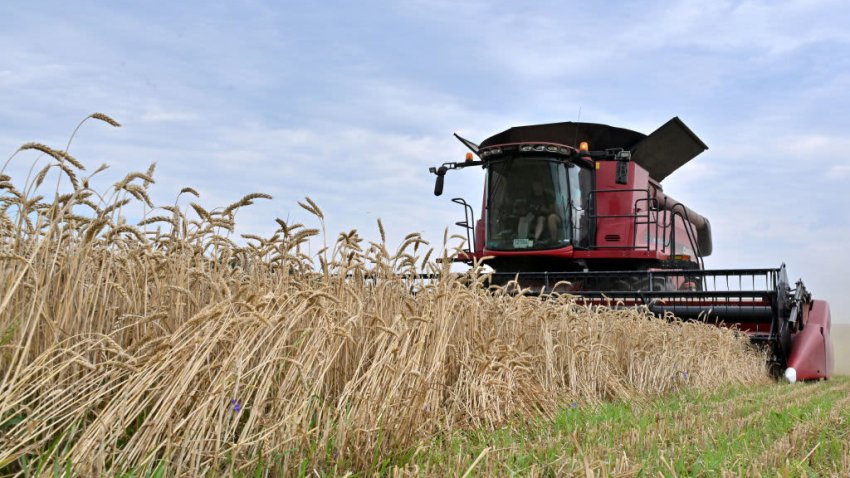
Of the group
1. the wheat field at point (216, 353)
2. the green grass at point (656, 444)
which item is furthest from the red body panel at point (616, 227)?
the wheat field at point (216, 353)

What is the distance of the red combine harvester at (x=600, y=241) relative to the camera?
8.81 m

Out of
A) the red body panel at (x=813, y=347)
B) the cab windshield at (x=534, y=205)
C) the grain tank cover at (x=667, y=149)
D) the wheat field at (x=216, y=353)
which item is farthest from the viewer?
the grain tank cover at (x=667, y=149)

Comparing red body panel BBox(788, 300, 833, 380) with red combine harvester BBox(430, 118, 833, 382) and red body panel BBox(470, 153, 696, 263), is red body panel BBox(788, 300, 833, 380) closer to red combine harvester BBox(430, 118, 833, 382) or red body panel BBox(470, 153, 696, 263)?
red combine harvester BBox(430, 118, 833, 382)

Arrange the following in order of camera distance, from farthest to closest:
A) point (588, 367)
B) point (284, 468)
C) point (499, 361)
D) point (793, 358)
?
point (793, 358)
point (588, 367)
point (499, 361)
point (284, 468)

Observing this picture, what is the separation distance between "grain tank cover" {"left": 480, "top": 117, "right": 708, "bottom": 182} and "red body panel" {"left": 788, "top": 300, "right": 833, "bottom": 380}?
3333 millimetres

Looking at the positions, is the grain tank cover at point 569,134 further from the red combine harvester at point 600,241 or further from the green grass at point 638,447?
the green grass at point 638,447

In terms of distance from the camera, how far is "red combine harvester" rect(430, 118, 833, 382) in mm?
8812

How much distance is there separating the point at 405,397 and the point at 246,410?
60 cm

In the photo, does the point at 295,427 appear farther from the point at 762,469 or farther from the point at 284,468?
the point at 762,469

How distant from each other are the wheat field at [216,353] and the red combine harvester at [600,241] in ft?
16.8

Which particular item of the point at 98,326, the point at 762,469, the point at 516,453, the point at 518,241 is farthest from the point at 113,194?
the point at 518,241

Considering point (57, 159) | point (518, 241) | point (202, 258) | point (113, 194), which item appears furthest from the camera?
point (518, 241)

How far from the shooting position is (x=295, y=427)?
8.21ft

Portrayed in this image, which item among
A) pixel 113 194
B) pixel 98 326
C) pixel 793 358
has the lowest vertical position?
pixel 793 358
